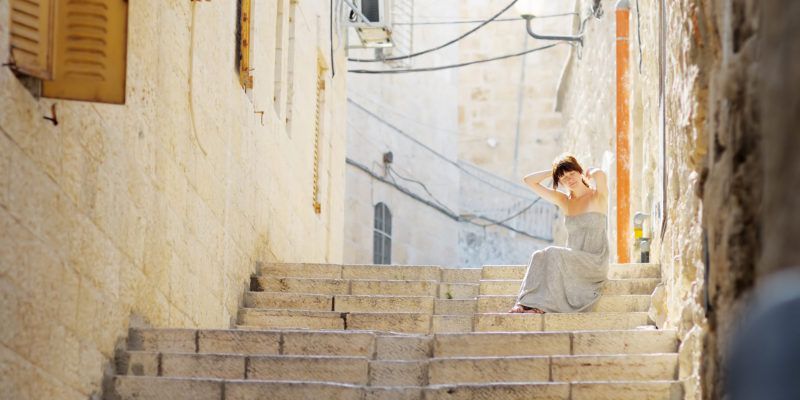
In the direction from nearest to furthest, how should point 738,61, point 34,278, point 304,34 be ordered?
point 738,61
point 34,278
point 304,34

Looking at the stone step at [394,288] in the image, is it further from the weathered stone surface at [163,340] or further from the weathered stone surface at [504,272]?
the weathered stone surface at [163,340]

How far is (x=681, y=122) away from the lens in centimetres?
659

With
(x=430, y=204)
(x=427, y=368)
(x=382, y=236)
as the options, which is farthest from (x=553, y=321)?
(x=430, y=204)

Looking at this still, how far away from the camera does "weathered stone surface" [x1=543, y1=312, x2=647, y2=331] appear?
810cm

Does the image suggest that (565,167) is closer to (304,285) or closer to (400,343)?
(304,285)

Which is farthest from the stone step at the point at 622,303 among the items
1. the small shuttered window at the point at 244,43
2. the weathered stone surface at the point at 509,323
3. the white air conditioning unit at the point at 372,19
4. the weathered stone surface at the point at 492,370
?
the white air conditioning unit at the point at 372,19

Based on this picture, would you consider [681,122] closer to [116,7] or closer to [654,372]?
[654,372]

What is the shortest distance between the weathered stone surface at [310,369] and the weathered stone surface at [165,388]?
1.34 feet

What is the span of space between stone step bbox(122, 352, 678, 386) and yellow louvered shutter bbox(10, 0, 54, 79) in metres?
2.02

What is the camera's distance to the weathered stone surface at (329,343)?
7.32 meters

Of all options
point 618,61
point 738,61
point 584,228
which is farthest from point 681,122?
point 618,61

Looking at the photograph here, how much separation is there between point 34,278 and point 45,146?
0.61 metres

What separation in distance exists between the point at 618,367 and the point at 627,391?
0.33 meters

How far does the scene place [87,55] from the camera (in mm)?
5688
